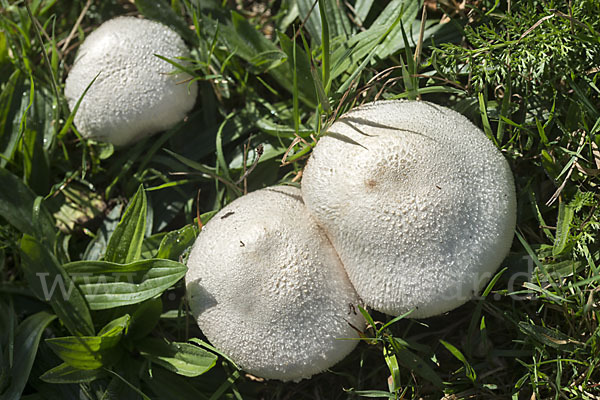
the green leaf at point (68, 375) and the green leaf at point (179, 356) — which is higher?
the green leaf at point (68, 375)

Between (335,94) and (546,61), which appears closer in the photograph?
(546,61)

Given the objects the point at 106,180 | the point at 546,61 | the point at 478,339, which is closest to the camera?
the point at 546,61

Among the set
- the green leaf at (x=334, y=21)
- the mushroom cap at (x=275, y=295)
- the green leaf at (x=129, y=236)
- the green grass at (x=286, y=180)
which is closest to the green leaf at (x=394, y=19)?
the green grass at (x=286, y=180)

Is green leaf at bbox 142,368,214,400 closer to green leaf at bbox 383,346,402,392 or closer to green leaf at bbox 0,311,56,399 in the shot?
green leaf at bbox 0,311,56,399

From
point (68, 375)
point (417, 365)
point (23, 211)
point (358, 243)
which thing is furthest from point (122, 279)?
point (417, 365)

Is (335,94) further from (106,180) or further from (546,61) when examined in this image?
(106,180)

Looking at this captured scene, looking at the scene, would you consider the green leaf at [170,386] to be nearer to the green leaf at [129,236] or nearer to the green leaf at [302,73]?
the green leaf at [129,236]

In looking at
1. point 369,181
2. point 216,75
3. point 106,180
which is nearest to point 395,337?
point 369,181
